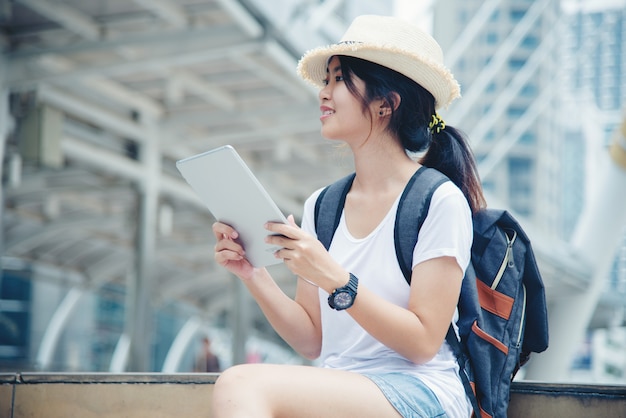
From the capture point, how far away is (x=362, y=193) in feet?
8.42

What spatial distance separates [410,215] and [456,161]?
0.38 meters

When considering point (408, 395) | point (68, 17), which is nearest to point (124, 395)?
point (408, 395)

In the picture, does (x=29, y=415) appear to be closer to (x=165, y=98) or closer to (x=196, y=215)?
(x=165, y=98)

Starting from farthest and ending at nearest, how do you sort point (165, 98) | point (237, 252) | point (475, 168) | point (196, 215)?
point (196, 215) < point (165, 98) < point (475, 168) < point (237, 252)

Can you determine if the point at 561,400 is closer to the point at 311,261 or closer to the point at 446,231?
the point at 446,231

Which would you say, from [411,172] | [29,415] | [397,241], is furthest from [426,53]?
[29,415]

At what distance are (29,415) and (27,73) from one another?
827 centimetres

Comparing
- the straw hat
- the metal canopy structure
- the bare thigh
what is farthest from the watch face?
the metal canopy structure

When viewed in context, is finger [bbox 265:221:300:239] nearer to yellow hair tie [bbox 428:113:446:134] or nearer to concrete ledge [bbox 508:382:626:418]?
yellow hair tie [bbox 428:113:446:134]

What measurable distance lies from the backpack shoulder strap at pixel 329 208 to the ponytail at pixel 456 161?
0.25 meters

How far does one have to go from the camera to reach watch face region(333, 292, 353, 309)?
2.14 metres

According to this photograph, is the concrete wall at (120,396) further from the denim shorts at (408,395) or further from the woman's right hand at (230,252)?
the denim shorts at (408,395)

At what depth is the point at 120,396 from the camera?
10.0ft

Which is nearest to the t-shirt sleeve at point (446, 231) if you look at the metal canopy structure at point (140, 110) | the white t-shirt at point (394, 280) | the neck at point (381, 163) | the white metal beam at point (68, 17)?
the white t-shirt at point (394, 280)
